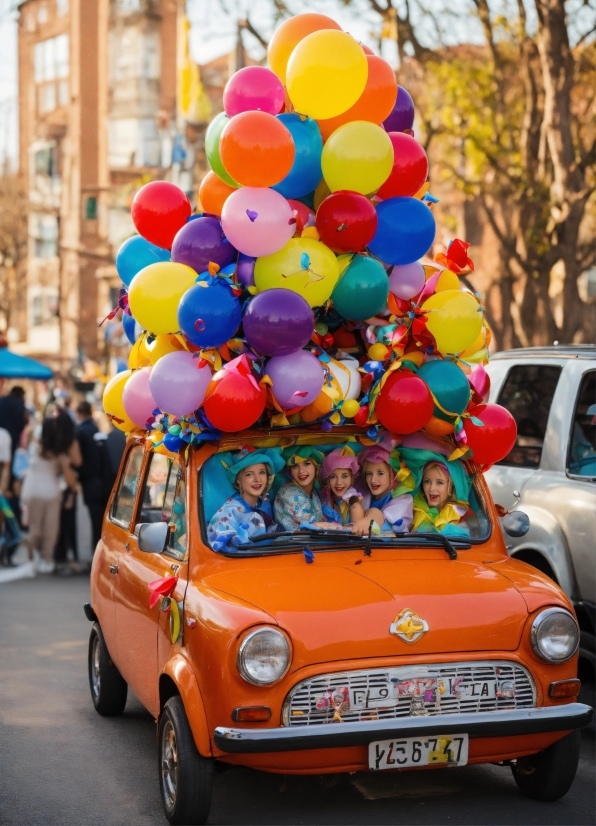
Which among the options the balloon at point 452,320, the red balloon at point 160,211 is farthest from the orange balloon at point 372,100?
the balloon at point 452,320

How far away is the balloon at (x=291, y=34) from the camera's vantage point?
6508 mm

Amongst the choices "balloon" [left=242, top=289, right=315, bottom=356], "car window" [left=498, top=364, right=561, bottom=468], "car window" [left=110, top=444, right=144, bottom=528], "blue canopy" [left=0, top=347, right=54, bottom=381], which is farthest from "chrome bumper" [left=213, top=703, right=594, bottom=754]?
"blue canopy" [left=0, top=347, right=54, bottom=381]

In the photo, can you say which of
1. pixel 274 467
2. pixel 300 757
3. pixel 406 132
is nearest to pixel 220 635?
pixel 300 757

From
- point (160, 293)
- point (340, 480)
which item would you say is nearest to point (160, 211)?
point (160, 293)

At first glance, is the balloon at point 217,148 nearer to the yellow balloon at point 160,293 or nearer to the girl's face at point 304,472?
the yellow balloon at point 160,293

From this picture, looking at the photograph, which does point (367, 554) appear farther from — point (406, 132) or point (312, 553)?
point (406, 132)

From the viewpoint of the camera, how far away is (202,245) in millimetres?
5969

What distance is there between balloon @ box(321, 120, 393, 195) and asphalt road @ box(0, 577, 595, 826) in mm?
2845

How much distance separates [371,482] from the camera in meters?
6.05

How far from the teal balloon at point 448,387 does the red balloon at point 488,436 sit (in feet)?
0.50

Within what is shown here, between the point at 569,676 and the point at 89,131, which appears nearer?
the point at 569,676

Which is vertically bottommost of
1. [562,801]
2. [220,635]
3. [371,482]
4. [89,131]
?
[562,801]

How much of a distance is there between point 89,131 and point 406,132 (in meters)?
56.8

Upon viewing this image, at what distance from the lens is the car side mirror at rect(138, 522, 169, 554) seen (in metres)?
5.49
